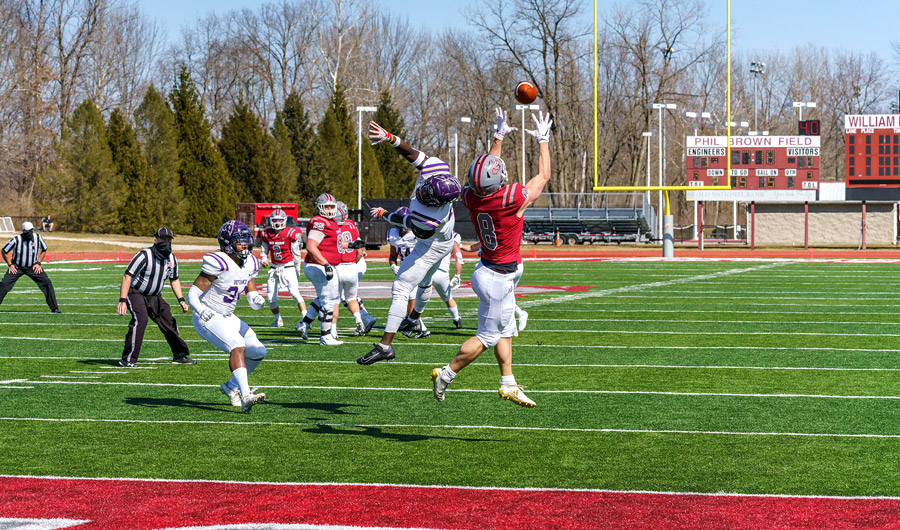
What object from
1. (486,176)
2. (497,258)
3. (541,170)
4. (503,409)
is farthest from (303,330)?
(486,176)

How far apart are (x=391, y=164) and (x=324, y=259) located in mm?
59211

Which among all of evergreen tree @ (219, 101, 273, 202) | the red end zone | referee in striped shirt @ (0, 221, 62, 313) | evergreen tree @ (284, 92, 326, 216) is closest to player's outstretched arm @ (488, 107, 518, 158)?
the red end zone

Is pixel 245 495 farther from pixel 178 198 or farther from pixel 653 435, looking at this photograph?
pixel 178 198

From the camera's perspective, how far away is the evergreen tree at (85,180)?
55062 millimetres

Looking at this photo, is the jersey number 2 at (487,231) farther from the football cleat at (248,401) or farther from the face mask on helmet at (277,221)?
the face mask on helmet at (277,221)

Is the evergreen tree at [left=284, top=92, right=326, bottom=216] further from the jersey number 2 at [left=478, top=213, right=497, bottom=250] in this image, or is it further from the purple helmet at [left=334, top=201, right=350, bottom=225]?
the jersey number 2 at [left=478, top=213, right=497, bottom=250]

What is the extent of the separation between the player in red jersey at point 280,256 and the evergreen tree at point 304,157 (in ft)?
155

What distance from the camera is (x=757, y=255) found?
44031 mm

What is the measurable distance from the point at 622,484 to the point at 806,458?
59.4 inches

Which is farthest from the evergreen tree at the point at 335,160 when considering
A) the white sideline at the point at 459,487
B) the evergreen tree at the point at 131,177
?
the white sideline at the point at 459,487

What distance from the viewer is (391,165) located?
238ft

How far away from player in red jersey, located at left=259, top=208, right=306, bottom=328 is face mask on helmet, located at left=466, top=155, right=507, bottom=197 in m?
Answer: 9.09

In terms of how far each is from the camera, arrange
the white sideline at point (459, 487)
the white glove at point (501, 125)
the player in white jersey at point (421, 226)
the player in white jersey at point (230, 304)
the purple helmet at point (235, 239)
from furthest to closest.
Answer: the player in white jersey at point (421, 226) < the purple helmet at point (235, 239) < the player in white jersey at point (230, 304) < the white glove at point (501, 125) < the white sideline at point (459, 487)

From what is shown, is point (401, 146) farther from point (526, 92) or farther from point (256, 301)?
point (256, 301)
